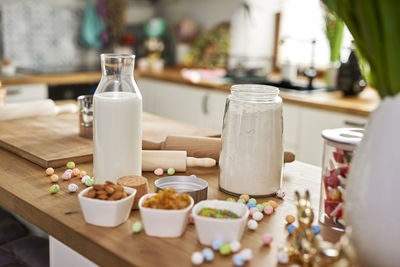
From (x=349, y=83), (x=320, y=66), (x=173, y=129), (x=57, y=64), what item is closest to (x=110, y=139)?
(x=173, y=129)

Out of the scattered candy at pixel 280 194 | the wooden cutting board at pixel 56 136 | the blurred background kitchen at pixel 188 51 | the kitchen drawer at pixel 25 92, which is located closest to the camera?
the scattered candy at pixel 280 194

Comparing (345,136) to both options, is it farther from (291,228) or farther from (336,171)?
(291,228)

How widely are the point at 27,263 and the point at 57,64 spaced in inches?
117

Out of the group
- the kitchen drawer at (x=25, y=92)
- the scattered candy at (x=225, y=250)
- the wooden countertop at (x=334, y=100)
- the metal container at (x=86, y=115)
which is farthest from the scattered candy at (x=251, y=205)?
the kitchen drawer at (x=25, y=92)

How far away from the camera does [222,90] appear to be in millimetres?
3320

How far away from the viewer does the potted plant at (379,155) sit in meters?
0.75

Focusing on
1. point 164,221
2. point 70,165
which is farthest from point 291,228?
point 70,165

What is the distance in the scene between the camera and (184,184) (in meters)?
1.15

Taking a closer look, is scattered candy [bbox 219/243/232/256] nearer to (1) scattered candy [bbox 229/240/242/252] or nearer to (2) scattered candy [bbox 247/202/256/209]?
(1) scattered candy [bbox 229/240/242/252]

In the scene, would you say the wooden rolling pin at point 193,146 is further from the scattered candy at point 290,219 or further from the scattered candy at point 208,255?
the scattered candy at point 208,255

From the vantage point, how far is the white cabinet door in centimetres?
273

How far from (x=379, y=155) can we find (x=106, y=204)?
507 millimetres

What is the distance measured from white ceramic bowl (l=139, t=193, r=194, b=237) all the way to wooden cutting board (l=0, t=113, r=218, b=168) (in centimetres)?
53

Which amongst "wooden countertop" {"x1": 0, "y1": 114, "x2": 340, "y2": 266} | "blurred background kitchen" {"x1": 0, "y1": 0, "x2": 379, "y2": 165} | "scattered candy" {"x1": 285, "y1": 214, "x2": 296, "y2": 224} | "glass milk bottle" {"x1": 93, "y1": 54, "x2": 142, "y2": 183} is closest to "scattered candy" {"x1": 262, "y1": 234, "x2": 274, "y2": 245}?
"wooden countertop" {"x1": 0, "y1": 114, "x2": 340, "y2": 266}
